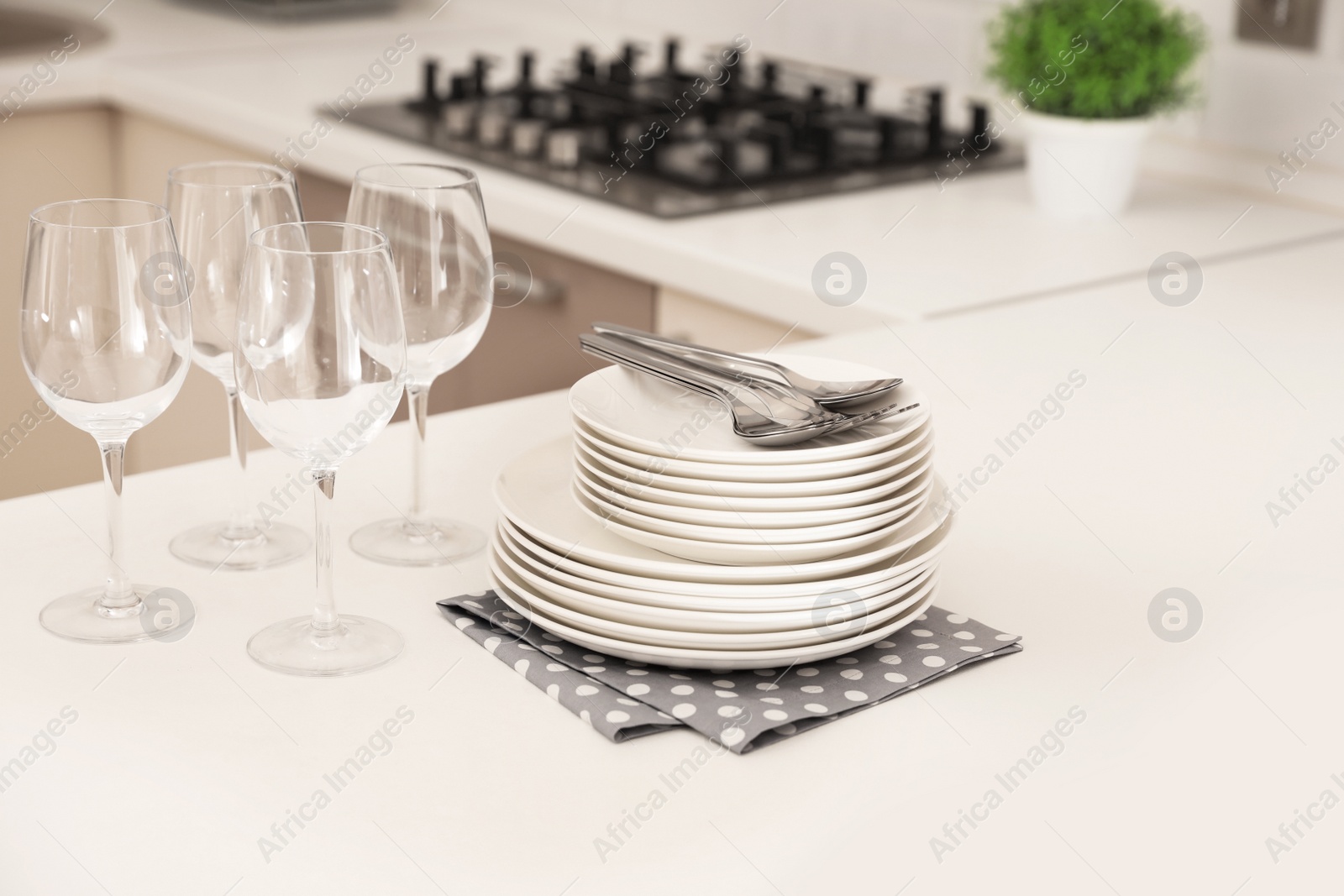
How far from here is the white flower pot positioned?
163 cm

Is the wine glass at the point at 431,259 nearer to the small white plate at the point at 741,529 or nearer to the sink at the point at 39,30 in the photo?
the small white plate at the point at 741,529

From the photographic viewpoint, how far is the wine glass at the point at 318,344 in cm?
64

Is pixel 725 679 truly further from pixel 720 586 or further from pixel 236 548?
pixel 236 548

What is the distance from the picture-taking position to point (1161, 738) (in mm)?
683

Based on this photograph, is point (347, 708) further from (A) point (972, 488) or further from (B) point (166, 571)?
(A) point (972, 488)

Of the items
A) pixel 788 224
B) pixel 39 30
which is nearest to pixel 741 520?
pixel 788 224

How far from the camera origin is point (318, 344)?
639 mm

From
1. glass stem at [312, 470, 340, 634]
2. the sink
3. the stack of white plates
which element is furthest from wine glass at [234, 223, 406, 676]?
the sink

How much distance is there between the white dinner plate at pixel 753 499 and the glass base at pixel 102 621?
9.4 inches

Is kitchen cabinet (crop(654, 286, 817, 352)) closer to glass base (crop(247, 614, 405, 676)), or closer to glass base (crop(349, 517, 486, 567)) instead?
glass base (crop(349, 517, 486, 567))

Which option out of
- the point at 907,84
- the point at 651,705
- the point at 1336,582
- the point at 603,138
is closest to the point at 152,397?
the point at 651,705

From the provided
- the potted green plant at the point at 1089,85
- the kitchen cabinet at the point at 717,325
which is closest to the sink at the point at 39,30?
the kitchen cabinet at the point at 717,325

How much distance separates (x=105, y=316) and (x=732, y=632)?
13.0 inches

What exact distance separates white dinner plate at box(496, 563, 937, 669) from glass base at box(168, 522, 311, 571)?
0.18 m
